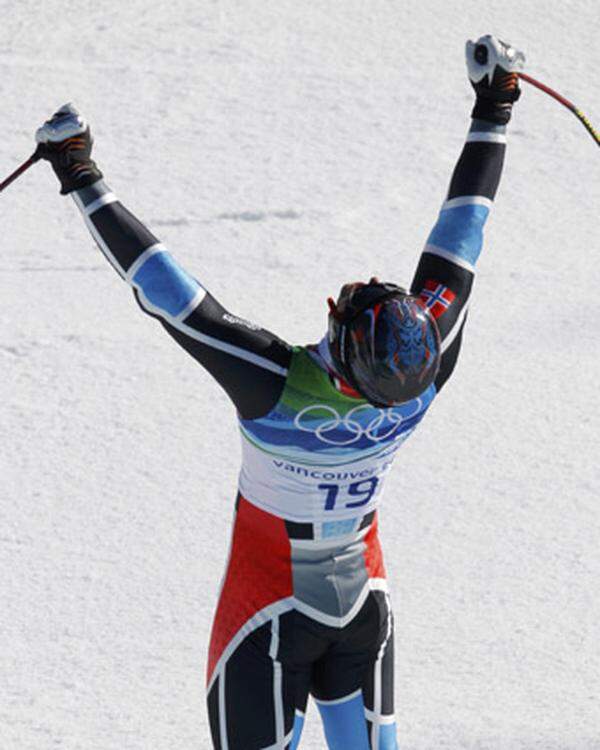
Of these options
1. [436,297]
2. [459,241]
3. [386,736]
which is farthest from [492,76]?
[386,736]

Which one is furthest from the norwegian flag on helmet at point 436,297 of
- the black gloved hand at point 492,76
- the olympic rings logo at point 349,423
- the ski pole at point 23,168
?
the ski pole at point 23,168

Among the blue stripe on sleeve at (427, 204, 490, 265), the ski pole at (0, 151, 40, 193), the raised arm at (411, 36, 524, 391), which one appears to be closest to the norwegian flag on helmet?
the raised arm at (411, 36, 524, 391)

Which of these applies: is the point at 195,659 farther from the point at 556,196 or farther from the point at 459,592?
the point at 556,196

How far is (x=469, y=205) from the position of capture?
400cm

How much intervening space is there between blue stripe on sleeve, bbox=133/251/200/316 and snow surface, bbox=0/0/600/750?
2278mm

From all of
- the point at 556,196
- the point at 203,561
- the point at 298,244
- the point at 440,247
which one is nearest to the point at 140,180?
the point at 298,244

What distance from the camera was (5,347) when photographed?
785cm

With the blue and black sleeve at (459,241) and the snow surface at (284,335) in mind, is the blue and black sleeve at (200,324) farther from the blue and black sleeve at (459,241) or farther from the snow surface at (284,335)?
the snow surface at (284,335)

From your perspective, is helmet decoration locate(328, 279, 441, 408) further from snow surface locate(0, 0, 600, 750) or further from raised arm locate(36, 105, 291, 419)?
snow surface locate(0, 0, 600, 750)

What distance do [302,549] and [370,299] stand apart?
701mm

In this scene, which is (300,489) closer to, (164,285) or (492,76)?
(164,285)

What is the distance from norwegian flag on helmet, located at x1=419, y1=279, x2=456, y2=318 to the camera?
3807 mm

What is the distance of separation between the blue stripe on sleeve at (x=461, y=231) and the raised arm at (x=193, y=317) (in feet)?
1.75

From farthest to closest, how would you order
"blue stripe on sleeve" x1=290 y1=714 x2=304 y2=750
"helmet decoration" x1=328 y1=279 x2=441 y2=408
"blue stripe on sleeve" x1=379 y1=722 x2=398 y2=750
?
"blue stripe on sleeve" x1=379 y1=722 x2=398 y2=750, "blue stripe on sleeve" x1=290 y1=714 x2=304 y2=750, "helmet decoration" x1=328 y1=279 x2=441 y2=408
